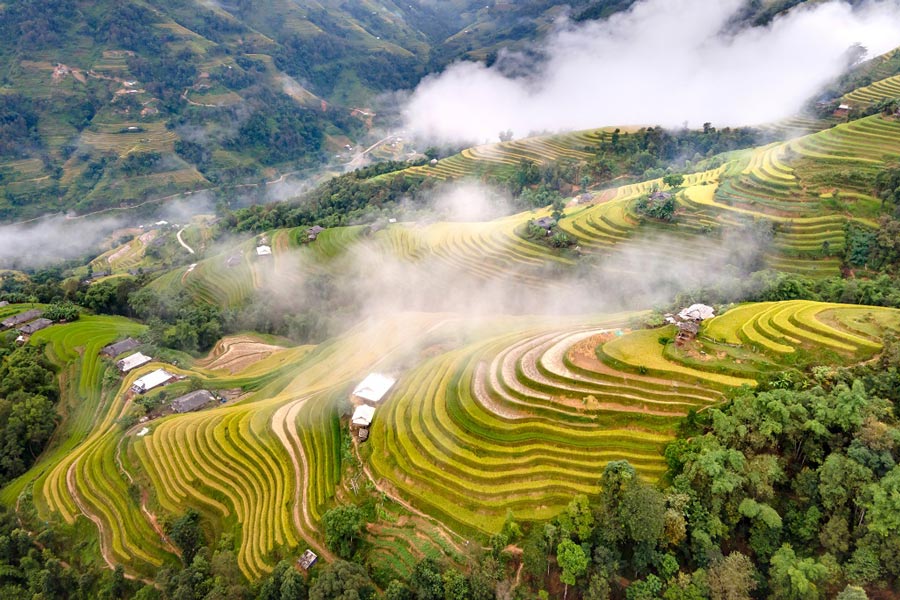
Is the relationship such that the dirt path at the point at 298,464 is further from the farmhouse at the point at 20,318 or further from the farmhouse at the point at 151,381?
the farmhouse at the point at 20,318

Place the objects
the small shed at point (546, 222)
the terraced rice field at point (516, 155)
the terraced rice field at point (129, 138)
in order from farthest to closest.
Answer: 1. the terraced rice field at point (129, 138)
2. the terraced rice field at point (516, 155)
3. the small shed at point (546, 222)

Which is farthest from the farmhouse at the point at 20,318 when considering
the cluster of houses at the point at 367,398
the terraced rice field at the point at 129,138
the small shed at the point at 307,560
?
the terraced rice field at the point at 129,138

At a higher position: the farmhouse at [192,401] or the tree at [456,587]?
the farmhouse at [192,401]

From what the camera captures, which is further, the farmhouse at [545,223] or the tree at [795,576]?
the farmhouse at [545,223]

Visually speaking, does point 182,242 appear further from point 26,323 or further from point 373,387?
point 373,387

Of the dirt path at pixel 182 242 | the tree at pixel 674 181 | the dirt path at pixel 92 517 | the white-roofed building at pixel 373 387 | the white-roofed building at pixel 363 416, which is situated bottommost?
the dirt path at pixel 92 517

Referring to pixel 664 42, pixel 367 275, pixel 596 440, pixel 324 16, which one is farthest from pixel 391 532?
pixel 324 16

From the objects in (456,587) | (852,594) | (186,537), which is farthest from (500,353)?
(186,537)

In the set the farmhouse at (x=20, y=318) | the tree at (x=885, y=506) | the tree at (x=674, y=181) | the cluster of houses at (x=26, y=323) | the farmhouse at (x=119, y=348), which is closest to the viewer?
the tree at (x=885, y=506)

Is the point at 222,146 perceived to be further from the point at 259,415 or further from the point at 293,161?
the point at 259,415
